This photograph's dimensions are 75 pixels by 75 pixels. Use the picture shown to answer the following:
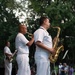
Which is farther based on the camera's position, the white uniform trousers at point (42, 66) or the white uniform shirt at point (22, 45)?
the white uniform shirt at point (22, 45)

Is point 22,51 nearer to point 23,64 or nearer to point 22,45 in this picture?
point 22,45

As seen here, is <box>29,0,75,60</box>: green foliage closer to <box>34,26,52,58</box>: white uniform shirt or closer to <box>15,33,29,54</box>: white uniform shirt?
<box>15,33,29,54</box>: white uniform shirt

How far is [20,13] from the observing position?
123 ft

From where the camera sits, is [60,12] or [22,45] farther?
[60,12]

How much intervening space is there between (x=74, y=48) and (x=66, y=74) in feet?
36.7

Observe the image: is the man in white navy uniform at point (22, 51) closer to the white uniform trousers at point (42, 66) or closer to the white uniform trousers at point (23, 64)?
the white uniform trousers at point (23, 64)

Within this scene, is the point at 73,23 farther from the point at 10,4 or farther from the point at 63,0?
the point at 10,4

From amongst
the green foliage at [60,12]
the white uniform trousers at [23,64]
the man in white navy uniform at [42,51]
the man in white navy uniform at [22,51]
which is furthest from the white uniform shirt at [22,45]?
the green foliage at [60,12]

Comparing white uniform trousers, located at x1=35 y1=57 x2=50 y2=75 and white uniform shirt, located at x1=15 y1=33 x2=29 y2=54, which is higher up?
white uniform shirt, located at x1=15 y1=33 x2=29 y2=54

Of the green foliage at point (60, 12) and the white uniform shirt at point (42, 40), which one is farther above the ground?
the green foliage at point (60, 12)

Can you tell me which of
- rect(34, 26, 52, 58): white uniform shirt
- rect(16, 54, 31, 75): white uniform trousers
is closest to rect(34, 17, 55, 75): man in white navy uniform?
rect(34, 26, 52, 58): white uniform shirt

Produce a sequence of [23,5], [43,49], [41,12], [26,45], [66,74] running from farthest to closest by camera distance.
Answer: [23,5] → [41,12] → [66,74] → [26,45] → [43,49]

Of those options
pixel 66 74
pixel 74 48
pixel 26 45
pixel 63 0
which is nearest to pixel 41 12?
pixel 63 0

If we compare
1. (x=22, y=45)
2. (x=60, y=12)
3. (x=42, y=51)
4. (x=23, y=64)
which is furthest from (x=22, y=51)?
(x=60, y=12)
